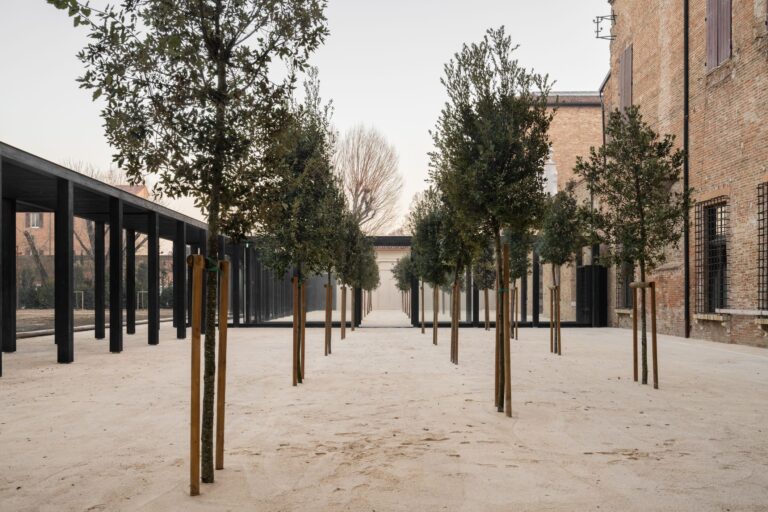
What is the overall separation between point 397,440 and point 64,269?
9.63 m

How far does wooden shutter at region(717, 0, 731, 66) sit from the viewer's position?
59.3ft

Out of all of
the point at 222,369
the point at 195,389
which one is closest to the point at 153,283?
the point at 222,369

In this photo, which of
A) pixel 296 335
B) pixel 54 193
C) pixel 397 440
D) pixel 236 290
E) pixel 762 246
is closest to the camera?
pixel 397 440

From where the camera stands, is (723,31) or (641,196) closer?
(641,196)

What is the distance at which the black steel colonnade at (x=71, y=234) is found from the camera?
526 inches

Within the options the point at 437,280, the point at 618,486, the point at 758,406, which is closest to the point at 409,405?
the point at 618,486

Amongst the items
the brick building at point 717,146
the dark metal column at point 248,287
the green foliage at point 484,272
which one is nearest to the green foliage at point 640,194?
the brick building at point 717,146

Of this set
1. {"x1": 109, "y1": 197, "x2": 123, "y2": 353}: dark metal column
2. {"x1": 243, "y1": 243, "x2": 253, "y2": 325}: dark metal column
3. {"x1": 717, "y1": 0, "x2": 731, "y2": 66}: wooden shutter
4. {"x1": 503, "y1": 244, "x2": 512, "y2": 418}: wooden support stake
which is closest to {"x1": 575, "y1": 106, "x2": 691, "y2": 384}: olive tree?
{"x1": 503, "y1": 244, "x2": 512, "y2": 418}: wooden support stake

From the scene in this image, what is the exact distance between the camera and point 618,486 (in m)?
4.90

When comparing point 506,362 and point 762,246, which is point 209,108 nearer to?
point 506,362

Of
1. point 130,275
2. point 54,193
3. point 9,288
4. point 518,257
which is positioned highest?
point 54,193

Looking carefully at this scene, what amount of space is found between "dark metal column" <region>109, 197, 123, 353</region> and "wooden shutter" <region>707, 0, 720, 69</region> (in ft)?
52.9

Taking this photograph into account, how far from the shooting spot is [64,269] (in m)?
13.4

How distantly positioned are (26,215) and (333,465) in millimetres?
52553
